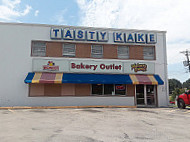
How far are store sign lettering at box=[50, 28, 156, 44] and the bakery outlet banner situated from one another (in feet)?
7.63

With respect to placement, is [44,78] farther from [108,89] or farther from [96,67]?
[108,89]

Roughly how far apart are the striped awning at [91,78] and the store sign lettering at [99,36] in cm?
376

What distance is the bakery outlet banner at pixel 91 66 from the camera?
16314mm

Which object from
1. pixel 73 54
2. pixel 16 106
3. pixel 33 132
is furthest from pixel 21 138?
pixel 73 54

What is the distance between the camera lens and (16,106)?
15617 mm

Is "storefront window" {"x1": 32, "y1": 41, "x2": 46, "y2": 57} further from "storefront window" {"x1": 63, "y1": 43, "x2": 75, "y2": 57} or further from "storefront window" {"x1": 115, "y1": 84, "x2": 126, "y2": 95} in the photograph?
"storefront window" {"x1": 115, "y1": 84, "x2": 126, "y2": 95}

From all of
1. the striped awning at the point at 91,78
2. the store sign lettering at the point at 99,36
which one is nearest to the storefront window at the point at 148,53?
the store sign lettering at the point at 99,36

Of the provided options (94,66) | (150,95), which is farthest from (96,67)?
(150,95)

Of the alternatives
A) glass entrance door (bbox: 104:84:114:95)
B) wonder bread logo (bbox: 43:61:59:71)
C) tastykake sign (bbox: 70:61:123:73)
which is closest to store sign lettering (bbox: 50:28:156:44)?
tastykake sign (bbox: 70:61:123:73)

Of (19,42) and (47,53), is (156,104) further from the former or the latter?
(19,42)

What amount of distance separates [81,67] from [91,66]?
1008mm

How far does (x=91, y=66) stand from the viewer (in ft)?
55.3

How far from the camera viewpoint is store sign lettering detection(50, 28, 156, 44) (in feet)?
55.5

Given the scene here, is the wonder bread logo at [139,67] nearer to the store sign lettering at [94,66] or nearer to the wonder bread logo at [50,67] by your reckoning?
the store sign lettering at [94,66]
